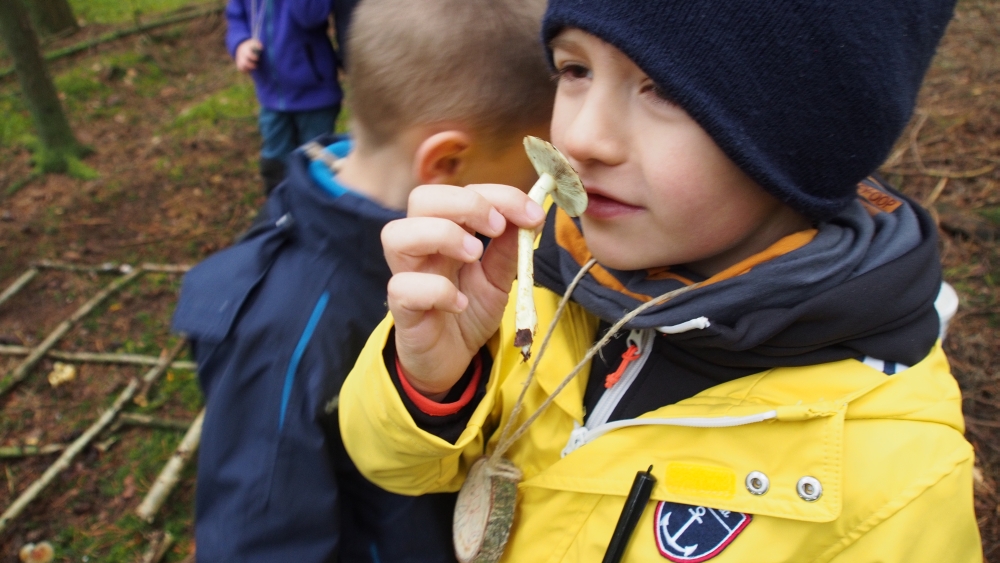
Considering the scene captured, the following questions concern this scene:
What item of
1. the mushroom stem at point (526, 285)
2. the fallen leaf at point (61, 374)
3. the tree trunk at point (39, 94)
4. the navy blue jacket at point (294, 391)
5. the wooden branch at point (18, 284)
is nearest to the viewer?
the mushroom stem at point (526, 285)

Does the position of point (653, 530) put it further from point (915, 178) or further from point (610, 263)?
point (915, 178)

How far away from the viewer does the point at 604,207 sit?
1.20 m

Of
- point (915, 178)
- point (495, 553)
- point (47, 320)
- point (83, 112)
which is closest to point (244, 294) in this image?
point (495, 553)

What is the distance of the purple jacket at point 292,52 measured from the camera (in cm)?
377

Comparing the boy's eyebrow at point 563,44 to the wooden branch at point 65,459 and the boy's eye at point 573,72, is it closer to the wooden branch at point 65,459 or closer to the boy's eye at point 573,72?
the boy's eye at point 573,72

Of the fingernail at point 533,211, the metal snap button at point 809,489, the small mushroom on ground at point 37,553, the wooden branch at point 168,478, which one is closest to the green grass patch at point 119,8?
the wooden branch at point 168,478

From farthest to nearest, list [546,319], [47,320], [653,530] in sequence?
[47,320] < [546,319] < [653,530]

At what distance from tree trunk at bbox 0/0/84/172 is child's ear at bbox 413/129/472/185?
205 inches

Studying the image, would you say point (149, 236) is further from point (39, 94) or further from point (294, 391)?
point (294, 391)

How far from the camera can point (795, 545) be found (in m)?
1.12

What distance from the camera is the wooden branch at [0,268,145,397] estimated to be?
346cm

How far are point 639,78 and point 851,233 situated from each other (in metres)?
0.53

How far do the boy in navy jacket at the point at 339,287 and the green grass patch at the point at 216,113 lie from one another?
494 cm

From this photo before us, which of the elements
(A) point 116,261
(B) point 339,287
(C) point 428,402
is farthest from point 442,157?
(A) point 116,261
